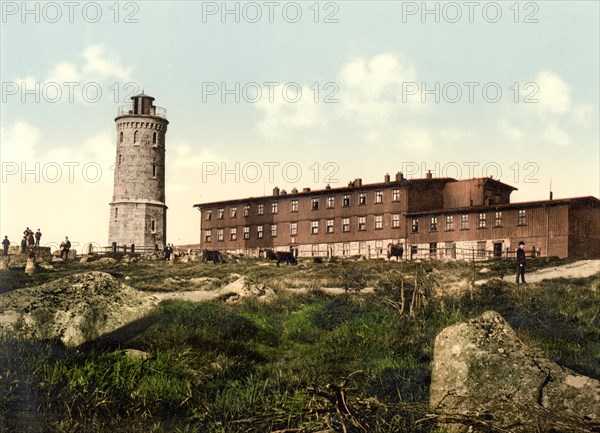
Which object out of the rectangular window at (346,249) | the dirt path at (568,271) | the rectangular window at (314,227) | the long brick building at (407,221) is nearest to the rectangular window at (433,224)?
the long brick building at (407,221)

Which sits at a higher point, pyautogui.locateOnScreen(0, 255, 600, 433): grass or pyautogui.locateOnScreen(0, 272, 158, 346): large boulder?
pyautogui.locateOnScreen(0, 272, 158, 346): large boulder

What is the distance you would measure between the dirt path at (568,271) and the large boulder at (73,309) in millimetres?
22758

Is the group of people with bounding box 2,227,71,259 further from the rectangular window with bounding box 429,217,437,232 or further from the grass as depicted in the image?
the rectangular window with bounding box 429,217,437,232

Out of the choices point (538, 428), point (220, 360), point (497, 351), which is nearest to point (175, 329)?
point (220, 360)

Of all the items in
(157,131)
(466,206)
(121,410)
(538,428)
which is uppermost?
(157,131)

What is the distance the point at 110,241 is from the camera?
2566 inches

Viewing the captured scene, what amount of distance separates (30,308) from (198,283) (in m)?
14.0

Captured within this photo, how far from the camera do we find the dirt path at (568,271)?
96.4 feet

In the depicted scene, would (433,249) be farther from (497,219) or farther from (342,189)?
(342,189)

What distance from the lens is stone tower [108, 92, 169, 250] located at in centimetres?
6419

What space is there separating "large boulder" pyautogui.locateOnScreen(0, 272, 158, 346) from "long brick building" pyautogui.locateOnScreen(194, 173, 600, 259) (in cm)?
4110

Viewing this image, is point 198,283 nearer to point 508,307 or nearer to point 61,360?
point 508,307

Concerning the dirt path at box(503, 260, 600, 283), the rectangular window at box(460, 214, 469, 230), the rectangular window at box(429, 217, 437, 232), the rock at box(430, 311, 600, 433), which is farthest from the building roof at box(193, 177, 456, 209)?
the rock at box(430, 311, 600, 433)

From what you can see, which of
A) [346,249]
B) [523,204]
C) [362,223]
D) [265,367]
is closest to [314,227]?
[346,249]
